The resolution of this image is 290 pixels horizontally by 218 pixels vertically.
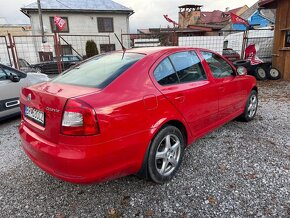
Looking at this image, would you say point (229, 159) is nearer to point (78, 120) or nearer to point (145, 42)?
point (78, 120)

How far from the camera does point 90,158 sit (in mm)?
1955

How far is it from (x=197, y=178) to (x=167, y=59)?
1.50 metres

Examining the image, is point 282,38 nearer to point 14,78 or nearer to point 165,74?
point 165,74

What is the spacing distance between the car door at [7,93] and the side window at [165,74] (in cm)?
370

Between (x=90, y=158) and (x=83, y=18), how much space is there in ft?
81.1

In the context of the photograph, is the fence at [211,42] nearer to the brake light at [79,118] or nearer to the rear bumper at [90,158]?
the rear bumper at [90,158]

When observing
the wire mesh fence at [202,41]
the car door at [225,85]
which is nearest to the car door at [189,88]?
the car door at [225,85]

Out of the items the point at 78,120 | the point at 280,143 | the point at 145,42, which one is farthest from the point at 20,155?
the point at 145,42

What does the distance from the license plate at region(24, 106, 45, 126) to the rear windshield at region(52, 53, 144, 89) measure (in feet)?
1.50

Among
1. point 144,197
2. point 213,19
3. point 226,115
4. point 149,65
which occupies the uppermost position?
point 213,19

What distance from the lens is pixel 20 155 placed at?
3.54 metres

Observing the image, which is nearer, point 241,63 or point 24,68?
point 241,63

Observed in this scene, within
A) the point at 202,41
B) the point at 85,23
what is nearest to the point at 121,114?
the point at 202,41

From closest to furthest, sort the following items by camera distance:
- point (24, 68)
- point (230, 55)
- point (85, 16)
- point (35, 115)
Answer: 1. point (35, 115)
2. point (24, 68)
3. point (230, 55)
4. point (85, 16)
